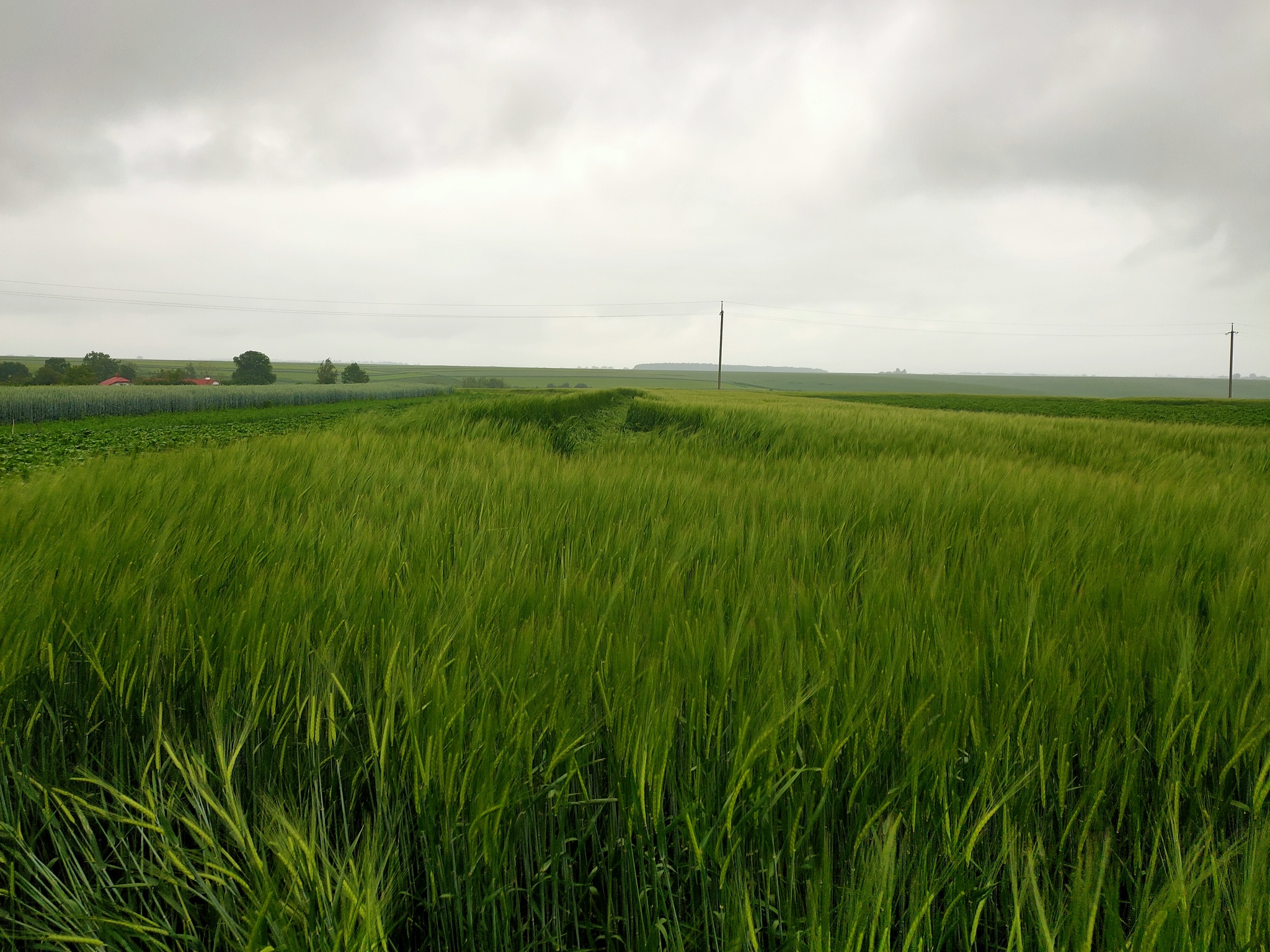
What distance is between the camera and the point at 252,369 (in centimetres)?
6175

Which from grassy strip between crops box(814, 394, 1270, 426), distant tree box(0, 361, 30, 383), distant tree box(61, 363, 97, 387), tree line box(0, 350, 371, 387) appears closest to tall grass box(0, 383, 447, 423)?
tree line box(0, 350, 371, 387)

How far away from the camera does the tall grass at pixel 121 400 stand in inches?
930

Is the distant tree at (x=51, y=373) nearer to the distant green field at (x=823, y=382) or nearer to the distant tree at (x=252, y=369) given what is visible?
the distant tree at (x=252, y=369)

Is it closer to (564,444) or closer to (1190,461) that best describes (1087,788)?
(1190,461)

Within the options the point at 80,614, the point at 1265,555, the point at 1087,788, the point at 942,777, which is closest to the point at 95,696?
the point at 80,614

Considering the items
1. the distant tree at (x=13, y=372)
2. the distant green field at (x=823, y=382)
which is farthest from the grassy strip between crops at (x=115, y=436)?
the distant green field at (x=823, y=382)

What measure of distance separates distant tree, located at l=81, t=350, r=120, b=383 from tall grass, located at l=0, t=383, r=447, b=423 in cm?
3193

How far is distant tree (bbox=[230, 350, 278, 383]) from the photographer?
60750 mm

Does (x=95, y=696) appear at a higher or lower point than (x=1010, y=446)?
lower

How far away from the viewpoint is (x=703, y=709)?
0.60 meters

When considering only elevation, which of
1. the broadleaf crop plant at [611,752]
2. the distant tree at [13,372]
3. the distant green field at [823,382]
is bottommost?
the broadleaf crop plant at [611,752]

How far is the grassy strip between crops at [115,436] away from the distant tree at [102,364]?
2121 inches

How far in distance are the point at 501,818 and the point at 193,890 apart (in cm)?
27

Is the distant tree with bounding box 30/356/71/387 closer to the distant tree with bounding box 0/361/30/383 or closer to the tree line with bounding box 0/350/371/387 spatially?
the tree line with bounding box 0/350/371/387
